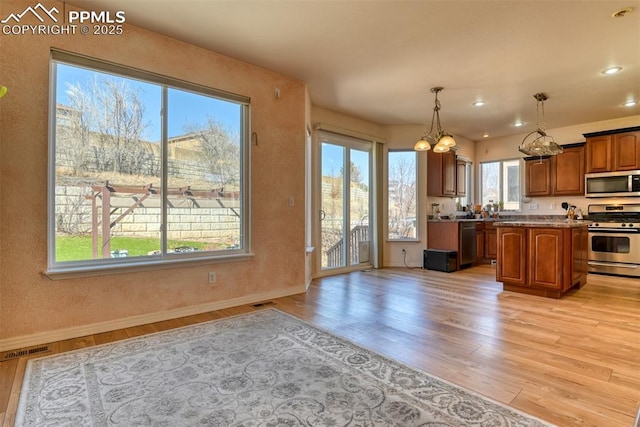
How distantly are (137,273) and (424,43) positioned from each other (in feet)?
11.8

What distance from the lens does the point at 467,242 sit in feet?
20.4

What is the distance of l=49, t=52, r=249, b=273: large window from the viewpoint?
274cm

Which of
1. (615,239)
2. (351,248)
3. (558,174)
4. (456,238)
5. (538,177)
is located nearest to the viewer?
(615,239)

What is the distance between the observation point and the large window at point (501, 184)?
23.0ft

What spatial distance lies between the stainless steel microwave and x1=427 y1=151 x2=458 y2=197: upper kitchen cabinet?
7.61ft

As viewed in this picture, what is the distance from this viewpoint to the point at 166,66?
3160 mm

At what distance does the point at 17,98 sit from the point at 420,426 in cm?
354

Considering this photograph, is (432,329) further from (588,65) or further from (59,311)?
(588,65)

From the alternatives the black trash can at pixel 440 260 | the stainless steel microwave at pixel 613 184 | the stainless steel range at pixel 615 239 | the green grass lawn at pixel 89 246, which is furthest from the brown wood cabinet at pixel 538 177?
the green grass lawn at pixel 89 246

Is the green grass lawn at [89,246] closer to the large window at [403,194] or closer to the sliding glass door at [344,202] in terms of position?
the sliding glass door at [344,202]

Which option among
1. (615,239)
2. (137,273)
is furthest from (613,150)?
(137,273)

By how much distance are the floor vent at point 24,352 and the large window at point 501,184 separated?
778 cm

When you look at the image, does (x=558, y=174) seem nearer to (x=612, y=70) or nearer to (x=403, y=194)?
(x=612, y=70)

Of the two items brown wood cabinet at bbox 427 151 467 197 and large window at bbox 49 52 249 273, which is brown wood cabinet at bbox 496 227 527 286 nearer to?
brown wood cabinet at bbox 427 151 467 197
